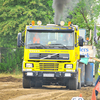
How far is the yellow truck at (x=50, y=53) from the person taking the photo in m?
14.3

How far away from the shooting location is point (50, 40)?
14.4m

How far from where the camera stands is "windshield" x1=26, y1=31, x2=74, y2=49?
1430 cm

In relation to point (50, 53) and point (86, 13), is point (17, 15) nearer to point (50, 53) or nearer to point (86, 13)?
point (86, 13)

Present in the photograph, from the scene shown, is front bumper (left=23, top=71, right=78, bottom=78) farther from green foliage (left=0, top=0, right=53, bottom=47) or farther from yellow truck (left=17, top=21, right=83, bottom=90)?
green foliage (left=0, top=0, right=53, bottom=47)

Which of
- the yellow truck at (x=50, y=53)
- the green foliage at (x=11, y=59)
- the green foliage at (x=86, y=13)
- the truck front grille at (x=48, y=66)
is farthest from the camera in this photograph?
the green foliage at (x=86, y=13)

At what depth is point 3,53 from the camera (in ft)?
87.2

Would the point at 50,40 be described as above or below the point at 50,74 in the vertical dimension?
above

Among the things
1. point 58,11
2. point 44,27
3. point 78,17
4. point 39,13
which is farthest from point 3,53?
point 44,27

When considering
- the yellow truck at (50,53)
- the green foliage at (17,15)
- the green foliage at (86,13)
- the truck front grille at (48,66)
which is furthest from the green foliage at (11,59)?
the truck front grille at (48,66)

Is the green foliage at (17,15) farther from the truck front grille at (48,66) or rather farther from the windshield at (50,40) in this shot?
the truck front grille at (48,66)

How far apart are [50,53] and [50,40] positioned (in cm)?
59

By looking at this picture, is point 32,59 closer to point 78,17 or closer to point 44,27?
point 44,27

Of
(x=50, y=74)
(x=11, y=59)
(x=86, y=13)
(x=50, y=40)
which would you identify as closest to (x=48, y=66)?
(x=50, y=74)

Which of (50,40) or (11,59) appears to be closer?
(50,40)
